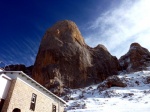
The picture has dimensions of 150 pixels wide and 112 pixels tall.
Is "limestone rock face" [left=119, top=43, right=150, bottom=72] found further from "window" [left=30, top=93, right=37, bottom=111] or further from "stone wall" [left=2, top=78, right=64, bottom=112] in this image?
"window" [left=30, top=93, right=37, bottom=111]

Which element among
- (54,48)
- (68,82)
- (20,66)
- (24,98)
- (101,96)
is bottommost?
(24,98)

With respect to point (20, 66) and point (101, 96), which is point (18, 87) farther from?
point (20, 66)

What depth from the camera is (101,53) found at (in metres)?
71.0

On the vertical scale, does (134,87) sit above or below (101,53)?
below

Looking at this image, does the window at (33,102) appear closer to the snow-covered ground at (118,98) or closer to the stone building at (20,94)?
the stone building at (20,94)

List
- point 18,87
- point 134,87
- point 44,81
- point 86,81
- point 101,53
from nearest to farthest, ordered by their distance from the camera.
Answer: point 18,87 < point 134,87 < point 44,81 < point 86,81 < point 101,53

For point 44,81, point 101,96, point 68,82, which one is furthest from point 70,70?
point 101,96

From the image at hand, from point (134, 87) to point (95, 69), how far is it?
1729 centimetres

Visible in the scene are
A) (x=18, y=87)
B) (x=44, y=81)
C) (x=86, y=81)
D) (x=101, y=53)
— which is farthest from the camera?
(x=101, y=53)

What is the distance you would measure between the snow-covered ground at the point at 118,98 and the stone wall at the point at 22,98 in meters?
9.20

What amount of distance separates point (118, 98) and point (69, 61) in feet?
74.9

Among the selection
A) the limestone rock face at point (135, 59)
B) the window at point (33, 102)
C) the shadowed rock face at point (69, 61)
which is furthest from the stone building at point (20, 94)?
the limestone rock face at point (135, 59)

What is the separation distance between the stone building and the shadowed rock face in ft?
86.7

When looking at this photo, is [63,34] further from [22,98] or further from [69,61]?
[22,98]
